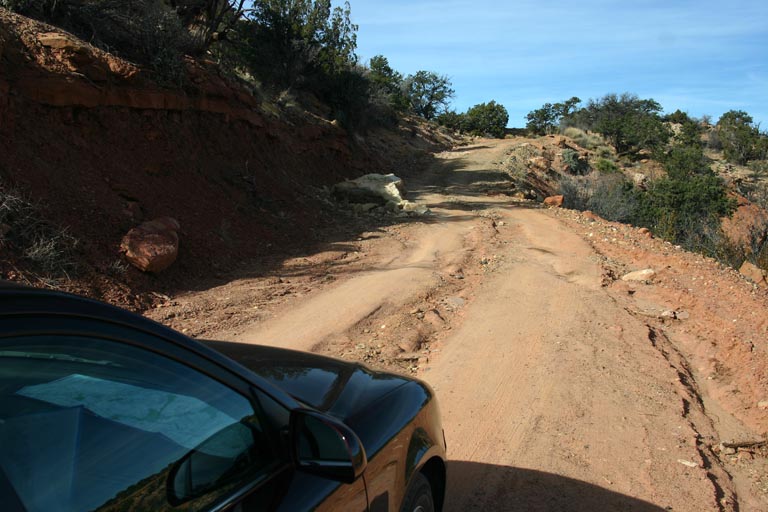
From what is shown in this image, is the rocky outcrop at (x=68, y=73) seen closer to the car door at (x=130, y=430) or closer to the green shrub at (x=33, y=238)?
the green shrub at (x=33, y=238)

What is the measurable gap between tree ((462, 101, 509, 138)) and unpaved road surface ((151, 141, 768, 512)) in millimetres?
42634

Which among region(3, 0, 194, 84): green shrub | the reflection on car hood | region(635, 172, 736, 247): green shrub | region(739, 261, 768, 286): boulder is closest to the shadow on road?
the reflection on car hood

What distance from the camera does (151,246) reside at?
835 cm

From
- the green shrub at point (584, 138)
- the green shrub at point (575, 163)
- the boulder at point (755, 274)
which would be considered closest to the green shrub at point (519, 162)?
the green shrub at point (575, 163)

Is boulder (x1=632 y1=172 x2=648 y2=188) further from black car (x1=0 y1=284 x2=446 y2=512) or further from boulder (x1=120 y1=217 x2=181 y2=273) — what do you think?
black car (x1=0 y1=284 x2=446 y2=512)

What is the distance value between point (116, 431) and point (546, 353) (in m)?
5.44

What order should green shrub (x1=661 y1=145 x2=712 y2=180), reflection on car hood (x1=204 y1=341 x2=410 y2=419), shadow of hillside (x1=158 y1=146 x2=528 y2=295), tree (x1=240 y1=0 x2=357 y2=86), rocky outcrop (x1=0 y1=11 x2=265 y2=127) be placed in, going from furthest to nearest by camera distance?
green shrub (x1=661 y1=145 x2=712 y2=180), tree (x1=240 y1=0 x2=357 y2=86), shadow of hillside (x1=158 y1=146 x2=528 y2=295), rocky outcrop (x1=0 y1=11 x2=265 y2=127), reflection on car hood (x1=204 y1=341 x2=410 y2=419)

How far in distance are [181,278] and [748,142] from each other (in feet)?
159

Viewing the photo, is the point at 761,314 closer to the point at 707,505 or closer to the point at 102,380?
the point at 707,505

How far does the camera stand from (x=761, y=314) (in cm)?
804

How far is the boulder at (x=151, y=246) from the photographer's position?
819 cm

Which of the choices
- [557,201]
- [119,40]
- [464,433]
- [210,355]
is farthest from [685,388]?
[557,201]

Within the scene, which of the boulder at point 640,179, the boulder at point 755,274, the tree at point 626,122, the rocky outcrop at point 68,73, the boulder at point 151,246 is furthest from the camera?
the tree at point 626,122

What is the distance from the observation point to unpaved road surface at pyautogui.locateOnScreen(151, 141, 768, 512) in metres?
4.27
